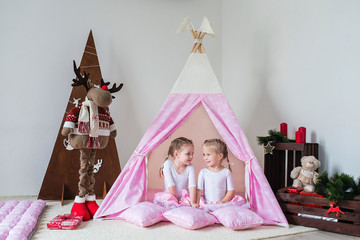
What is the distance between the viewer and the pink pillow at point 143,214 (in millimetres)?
2164

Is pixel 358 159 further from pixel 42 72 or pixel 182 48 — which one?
pixel 42 72

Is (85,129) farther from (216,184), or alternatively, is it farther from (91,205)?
(216,184)

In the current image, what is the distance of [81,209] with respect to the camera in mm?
2385

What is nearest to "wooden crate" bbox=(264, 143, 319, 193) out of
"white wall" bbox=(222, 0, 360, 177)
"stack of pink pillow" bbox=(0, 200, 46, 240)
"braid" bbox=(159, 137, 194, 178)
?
"white wall" bbox=(222, 0, 360, 177)

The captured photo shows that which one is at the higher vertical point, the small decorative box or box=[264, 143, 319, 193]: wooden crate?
box=[264, 143, 319, 193]: wooden crate

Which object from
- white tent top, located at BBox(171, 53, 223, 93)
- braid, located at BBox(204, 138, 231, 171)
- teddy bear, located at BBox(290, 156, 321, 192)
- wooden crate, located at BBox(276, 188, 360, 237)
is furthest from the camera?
white tent top, located at BBox(171, 53, 223, 93)

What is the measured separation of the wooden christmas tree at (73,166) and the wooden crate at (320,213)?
5.26ft

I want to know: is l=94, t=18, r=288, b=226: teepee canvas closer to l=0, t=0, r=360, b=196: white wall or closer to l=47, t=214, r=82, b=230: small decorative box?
l=47, t=214, r=82, b=230: small decorative box

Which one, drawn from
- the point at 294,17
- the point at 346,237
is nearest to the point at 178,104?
the point at 294,17

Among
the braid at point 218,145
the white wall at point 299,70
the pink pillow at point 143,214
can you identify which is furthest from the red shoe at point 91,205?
the white wall at point 299,70

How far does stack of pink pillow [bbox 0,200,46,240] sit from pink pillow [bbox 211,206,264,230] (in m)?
1.15

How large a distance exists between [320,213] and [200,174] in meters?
0.87

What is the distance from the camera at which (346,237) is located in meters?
2.03

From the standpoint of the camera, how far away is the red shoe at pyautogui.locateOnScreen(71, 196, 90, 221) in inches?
92.8
